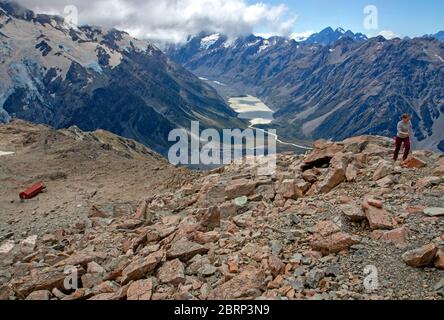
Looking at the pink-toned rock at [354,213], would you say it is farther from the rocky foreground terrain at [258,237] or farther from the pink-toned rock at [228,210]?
the pink-toned rock at [228,210]

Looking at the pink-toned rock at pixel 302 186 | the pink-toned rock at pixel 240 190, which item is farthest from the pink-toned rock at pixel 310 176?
the pink-toned rock at pixel 240 190

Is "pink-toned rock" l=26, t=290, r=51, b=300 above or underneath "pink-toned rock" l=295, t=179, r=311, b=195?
underneath

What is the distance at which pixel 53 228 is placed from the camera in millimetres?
26906

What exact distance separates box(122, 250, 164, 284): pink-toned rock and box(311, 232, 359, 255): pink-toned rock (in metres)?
5.47

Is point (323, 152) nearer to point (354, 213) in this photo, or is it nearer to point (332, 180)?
point (332, 180)

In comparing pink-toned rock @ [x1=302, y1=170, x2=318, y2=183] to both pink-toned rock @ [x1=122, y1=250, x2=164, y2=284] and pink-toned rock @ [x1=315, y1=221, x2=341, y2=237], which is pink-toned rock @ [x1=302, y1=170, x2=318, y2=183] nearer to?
pink-toned rock @ [x1=315, y1=221, x2=341, y2=237]

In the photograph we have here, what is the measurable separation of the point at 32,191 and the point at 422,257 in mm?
29687

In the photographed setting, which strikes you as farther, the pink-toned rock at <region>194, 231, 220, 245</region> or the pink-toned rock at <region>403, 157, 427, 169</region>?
the pink-toned rock at <region>403, 157, 427, 169</region>

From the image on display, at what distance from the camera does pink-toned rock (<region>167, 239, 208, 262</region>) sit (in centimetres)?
1648

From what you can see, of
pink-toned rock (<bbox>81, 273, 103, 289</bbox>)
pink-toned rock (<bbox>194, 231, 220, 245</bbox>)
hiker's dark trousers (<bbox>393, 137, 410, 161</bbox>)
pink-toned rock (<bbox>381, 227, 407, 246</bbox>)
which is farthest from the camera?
hiker's dark trousers (<bbox>393, 137, 410, 161</bbox>)

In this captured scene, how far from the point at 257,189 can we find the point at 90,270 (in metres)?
10.2

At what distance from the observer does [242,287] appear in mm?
13648

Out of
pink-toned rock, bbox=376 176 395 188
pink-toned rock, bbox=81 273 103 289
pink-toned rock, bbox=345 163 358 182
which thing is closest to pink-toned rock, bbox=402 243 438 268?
pink-toned rock, bbox=376 176 395 188

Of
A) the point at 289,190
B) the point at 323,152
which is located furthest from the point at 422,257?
the point at 323,152
